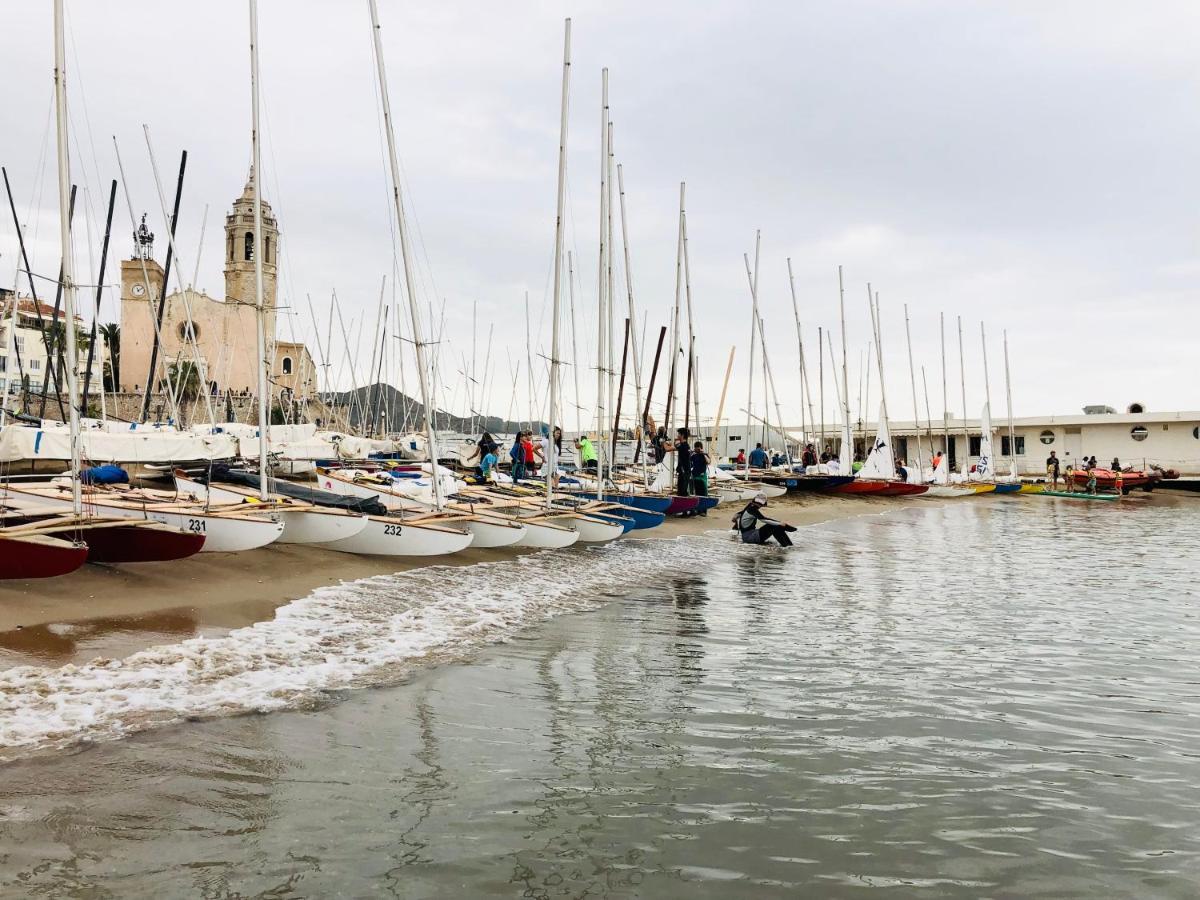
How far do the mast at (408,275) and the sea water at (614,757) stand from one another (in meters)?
4.77

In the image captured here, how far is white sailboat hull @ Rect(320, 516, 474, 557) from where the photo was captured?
1501 cm

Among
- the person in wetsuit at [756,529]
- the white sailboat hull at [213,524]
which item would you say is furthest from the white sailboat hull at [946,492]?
the white sailboat hull at [213,524]

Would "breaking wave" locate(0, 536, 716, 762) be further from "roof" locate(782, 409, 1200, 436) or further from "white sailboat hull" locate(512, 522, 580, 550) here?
"roof" locate(782, 409, 1200, 436)

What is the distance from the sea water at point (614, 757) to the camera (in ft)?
14.0

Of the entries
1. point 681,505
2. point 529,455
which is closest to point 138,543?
point 681,505

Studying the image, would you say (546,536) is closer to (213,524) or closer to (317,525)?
(317,525)

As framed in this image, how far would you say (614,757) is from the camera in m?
5.88

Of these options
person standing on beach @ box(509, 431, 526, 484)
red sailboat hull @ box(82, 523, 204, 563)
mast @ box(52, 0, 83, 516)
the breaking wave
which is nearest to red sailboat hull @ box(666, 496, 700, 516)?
person standing on beach @ box(509, 431, 526, 484)

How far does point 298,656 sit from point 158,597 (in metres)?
3.43

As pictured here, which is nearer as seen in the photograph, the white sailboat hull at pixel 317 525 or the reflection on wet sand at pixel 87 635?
the reflection on wet sand at pixel 87 635

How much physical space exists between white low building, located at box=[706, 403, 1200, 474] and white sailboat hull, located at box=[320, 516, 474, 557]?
42.9 meters

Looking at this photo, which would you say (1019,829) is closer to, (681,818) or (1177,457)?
(681,818)

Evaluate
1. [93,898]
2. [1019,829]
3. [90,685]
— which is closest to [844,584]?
[1019,829]

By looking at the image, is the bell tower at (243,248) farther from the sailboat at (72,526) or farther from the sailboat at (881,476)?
the sailboat at (72,526)
